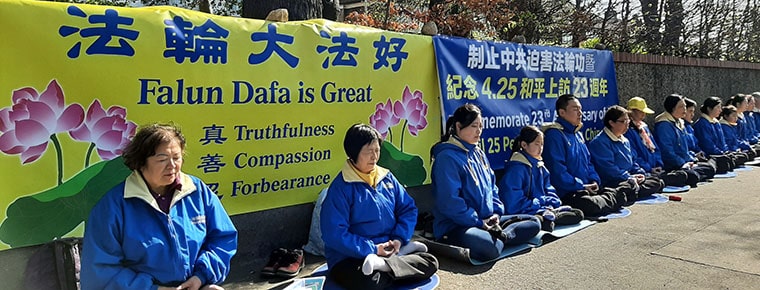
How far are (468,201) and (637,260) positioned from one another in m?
1.35

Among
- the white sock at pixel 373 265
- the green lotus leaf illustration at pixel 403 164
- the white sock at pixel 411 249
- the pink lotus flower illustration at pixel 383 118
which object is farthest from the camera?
the green lotus leaf illustration at pixel 403 164

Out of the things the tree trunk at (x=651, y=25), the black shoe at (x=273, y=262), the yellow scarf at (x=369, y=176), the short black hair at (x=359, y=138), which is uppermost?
the tree trunk at (x=651, y=25)

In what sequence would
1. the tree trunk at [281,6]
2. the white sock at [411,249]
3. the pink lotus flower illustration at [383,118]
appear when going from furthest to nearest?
the tree trunk at [281,6]
the pink lotus flower illustration at [383,118]
the white sock at [411,249]

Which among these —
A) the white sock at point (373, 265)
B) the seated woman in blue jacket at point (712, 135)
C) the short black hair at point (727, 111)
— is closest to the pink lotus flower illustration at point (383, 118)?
the white sock at point (373, 265)

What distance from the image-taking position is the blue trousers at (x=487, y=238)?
4145 mm

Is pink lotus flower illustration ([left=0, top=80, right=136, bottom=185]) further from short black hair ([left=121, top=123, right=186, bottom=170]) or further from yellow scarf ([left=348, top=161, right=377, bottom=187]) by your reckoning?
yellow scarf ([left=348, top=161, right=377, bottom=187])

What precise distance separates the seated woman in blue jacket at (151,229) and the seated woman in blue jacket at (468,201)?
80.4 inches

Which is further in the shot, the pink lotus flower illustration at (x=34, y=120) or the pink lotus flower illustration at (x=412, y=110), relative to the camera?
the pink lotus flower illustration at (x=412, y=110)

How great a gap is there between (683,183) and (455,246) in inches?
171

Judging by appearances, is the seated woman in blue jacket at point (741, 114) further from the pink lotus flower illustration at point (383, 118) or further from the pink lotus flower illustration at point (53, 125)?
the pink lotus flower illustration at point (53, 125)

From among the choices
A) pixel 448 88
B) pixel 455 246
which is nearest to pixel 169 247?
pixel 455 246

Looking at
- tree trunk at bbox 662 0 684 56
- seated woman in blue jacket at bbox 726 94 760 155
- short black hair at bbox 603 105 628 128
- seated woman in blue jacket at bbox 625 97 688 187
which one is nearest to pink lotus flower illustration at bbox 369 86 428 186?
short black hair at bbox 603 105 628 128

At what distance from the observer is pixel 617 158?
629 centimetres

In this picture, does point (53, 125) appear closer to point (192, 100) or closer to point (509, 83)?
point (192, 100)
